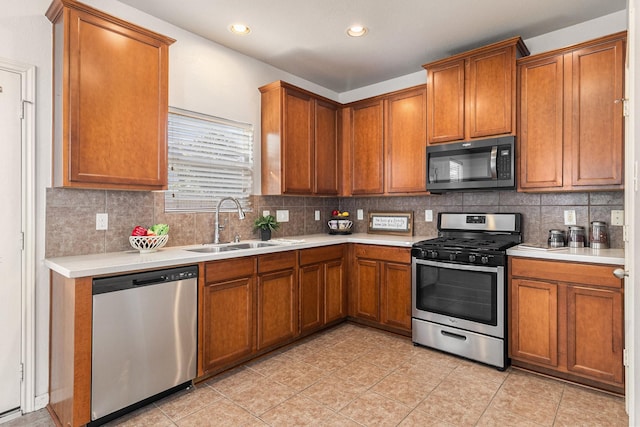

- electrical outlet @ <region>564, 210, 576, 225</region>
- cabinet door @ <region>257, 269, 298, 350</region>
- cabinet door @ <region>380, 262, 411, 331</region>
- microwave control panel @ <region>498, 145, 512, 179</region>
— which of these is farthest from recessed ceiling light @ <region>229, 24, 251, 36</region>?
electrical outlet @ <region>564, 210, 576, 225</region>

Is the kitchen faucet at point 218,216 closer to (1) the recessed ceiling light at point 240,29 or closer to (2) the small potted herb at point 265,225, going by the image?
(2) the small potted herb at point 265,225

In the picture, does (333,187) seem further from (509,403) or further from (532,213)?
(509,403)

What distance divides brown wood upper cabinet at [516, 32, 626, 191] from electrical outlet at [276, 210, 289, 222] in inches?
88.7

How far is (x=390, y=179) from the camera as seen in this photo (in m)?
3.82

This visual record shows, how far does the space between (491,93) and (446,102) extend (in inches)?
15.3

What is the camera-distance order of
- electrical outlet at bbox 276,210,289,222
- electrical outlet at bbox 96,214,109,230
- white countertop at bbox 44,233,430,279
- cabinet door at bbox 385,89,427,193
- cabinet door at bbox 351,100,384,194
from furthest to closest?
cabinet door at bbox 351,100,384,194 < electrical outlet at bbox 276,210,289,222 < cabinet door at bbox 385,89,427,193 < electrical outlet at bbox 96,214,109,230 < white countertop at bbox 44,233,430,279

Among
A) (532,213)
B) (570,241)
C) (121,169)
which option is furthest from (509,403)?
(121,169)

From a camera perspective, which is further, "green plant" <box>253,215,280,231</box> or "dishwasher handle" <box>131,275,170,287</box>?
"green plant" <box>253,215,280,231</box>

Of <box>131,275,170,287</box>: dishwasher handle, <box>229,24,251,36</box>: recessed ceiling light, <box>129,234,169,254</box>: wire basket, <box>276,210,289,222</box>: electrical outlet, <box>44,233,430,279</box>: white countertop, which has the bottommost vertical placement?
<box>131,275,170,287</box>: dishwasher handle

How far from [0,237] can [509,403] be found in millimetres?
3295

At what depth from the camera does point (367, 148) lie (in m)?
4.01

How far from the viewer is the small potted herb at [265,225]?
346 cm

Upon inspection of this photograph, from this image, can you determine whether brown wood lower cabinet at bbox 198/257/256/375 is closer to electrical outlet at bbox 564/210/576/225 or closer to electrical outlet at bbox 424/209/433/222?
electrical outlet at bbox 424/209/433/222

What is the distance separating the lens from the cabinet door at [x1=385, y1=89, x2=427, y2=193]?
3582mm
